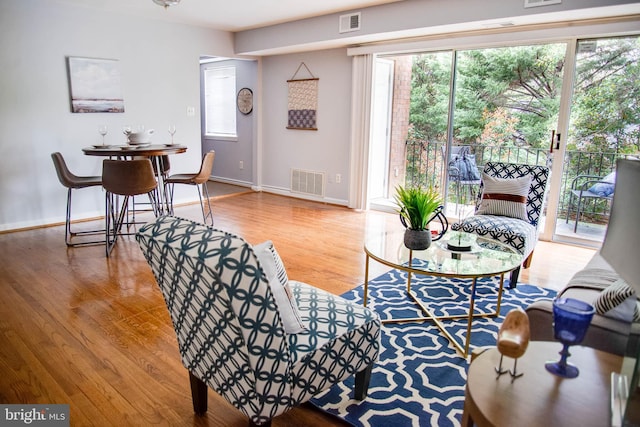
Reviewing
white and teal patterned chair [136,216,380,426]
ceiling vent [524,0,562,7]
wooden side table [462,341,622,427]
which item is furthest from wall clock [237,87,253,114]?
wooden side table [462,341,622,427]

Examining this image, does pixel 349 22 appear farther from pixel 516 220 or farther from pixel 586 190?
pixel 586 190

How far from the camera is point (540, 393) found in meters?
1.22

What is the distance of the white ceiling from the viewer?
15.5ft

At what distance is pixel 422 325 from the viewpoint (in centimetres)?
270

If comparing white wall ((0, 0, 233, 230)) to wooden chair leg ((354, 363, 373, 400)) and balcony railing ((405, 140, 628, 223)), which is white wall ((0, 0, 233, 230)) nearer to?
balcony railing ((405, 140, 628, 223))

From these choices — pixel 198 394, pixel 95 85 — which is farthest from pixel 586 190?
pixel 95 85

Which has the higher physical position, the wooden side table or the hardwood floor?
the wooden side table

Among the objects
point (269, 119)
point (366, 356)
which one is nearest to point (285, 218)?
point (269, 119)

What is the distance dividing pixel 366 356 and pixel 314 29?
4.57m

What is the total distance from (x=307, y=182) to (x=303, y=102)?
1164mm

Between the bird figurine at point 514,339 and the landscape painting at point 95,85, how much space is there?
519 cm

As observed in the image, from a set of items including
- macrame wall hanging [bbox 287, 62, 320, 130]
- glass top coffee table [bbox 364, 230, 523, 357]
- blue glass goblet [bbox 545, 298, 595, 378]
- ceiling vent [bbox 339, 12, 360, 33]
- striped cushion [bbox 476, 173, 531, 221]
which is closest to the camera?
blue glass goblet [bbox 545, 298, 595, 378]

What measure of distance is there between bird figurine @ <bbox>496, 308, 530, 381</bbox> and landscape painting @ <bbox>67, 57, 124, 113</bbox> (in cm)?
519

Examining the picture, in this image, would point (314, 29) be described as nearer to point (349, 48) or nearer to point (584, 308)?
point (349, 48)
